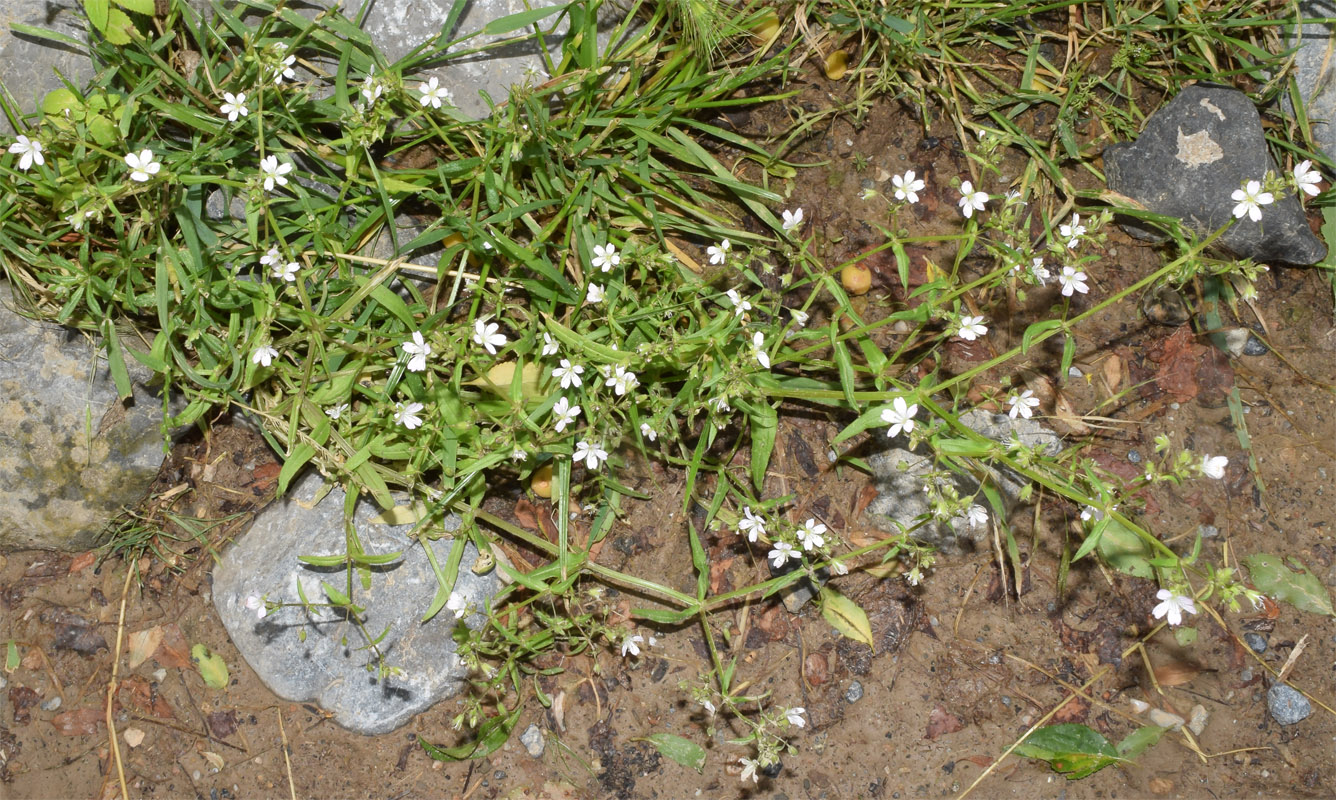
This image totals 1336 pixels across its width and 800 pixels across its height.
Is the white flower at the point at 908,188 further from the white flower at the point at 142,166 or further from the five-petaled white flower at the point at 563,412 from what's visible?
the white flower at the point at 142,166

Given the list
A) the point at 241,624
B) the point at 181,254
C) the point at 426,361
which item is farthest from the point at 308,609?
the point at 181,254

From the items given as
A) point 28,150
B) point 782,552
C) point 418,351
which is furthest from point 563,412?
point 28,150

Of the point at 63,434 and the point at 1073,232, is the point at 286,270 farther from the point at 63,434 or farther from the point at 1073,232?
the point at 1073,232

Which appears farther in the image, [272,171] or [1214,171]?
[1214,171]

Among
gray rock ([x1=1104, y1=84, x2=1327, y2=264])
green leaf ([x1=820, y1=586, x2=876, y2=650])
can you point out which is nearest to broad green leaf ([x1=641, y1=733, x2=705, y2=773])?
green leaf ([x1=820, y1=586, x2=876, y2=650])

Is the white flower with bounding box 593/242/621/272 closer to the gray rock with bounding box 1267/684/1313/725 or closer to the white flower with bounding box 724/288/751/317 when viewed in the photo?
the white flower with bounding box 724/288/751/317

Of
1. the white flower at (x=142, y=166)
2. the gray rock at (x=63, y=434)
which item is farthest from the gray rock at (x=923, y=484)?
the gray rock at (x=63, y=434)

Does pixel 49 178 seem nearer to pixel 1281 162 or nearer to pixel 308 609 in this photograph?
pixel 308 609
